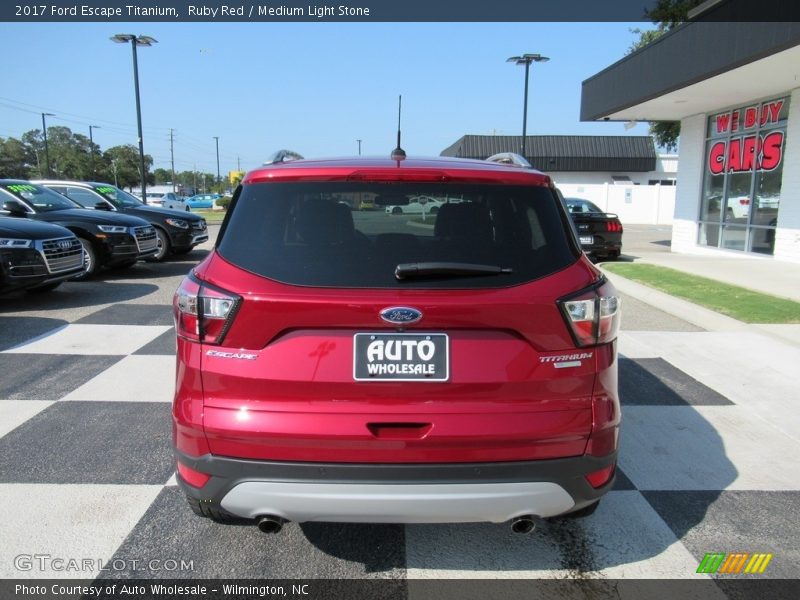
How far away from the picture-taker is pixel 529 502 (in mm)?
2297

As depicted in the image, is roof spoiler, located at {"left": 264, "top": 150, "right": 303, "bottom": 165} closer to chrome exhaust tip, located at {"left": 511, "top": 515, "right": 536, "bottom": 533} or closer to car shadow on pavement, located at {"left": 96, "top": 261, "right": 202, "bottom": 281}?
chrome exhaust tip, located at {"left": 511, "top": 515, "right": 536, "bottom": 533}

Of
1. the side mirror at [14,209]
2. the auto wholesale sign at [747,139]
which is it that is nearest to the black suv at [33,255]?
the side mirror at [14,209]

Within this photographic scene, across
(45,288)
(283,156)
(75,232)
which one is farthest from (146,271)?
(283,156)

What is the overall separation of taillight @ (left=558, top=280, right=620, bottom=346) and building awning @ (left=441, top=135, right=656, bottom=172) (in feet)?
142

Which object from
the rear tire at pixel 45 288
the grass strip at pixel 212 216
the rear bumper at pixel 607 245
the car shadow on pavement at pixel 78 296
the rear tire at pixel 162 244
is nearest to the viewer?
the car shadow on pavement at pixel 78 296

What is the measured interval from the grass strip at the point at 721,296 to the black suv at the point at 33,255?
8625 mm

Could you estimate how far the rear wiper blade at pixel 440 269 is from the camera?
2.32m

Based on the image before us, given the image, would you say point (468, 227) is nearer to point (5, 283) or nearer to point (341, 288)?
point (341, 288)

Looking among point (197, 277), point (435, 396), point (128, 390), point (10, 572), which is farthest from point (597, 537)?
point (128, 390)

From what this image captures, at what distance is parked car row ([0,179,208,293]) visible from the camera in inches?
305

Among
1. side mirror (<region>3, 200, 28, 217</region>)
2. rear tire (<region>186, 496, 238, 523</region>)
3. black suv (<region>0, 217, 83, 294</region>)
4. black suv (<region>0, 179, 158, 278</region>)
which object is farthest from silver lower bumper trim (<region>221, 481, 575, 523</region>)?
side mirror (<region>3, 200, 28, 217</region>)

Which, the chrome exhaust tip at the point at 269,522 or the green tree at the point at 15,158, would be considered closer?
the chrome exhaust tip at the point at 269,522

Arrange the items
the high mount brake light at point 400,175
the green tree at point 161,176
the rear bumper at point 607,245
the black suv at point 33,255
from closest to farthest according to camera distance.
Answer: the high mount brake light at point 400,175, the black suv at point 33,255, the rear bumper at point 607,245, the green tree at point 161,176

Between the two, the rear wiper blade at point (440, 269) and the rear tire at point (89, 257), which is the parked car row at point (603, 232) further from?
the rear wiper blade at point (440, 269)
